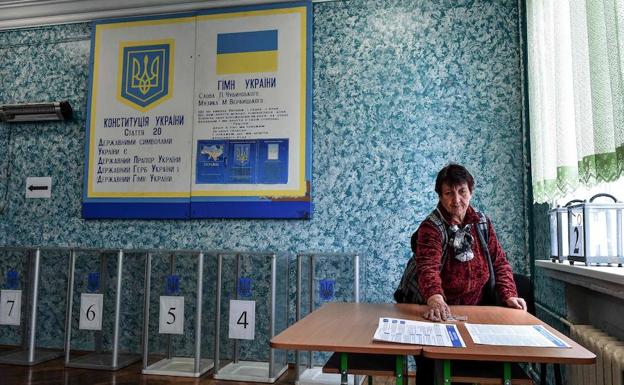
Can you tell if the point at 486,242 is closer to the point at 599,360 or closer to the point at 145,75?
the point at 599,360

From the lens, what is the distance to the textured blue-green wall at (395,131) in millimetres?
3693

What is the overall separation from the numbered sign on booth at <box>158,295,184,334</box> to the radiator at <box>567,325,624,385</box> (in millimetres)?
2556

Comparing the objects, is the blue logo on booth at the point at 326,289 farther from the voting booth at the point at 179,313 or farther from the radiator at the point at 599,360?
the radiator at the point at 599,360

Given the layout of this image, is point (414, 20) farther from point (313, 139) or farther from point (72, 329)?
point (72, 329)

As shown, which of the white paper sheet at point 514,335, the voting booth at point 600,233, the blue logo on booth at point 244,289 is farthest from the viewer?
the blue logo on booth at point 244,289

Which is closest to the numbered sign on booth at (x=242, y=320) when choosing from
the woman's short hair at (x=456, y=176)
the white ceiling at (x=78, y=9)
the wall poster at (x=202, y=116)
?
the wall poster at (x=202, y=116)

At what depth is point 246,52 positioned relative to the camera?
4125mm

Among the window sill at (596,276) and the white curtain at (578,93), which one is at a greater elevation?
the white curtain at (578,93)

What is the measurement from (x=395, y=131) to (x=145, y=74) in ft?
7.18

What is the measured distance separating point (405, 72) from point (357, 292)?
170 centimetres

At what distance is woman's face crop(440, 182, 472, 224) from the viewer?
7.50ft

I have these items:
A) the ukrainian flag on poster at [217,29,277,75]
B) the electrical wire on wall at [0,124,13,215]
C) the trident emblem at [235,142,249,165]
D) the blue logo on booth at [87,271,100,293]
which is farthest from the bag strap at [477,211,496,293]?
the electrical wire on wall at [0,124,13,215]

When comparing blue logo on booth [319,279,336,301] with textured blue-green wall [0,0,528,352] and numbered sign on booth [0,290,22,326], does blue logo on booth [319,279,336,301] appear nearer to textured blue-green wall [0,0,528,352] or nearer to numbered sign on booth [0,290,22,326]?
textured blue-green wall [0,0,528,352]

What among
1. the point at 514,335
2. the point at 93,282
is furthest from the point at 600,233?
the point at 93,282
